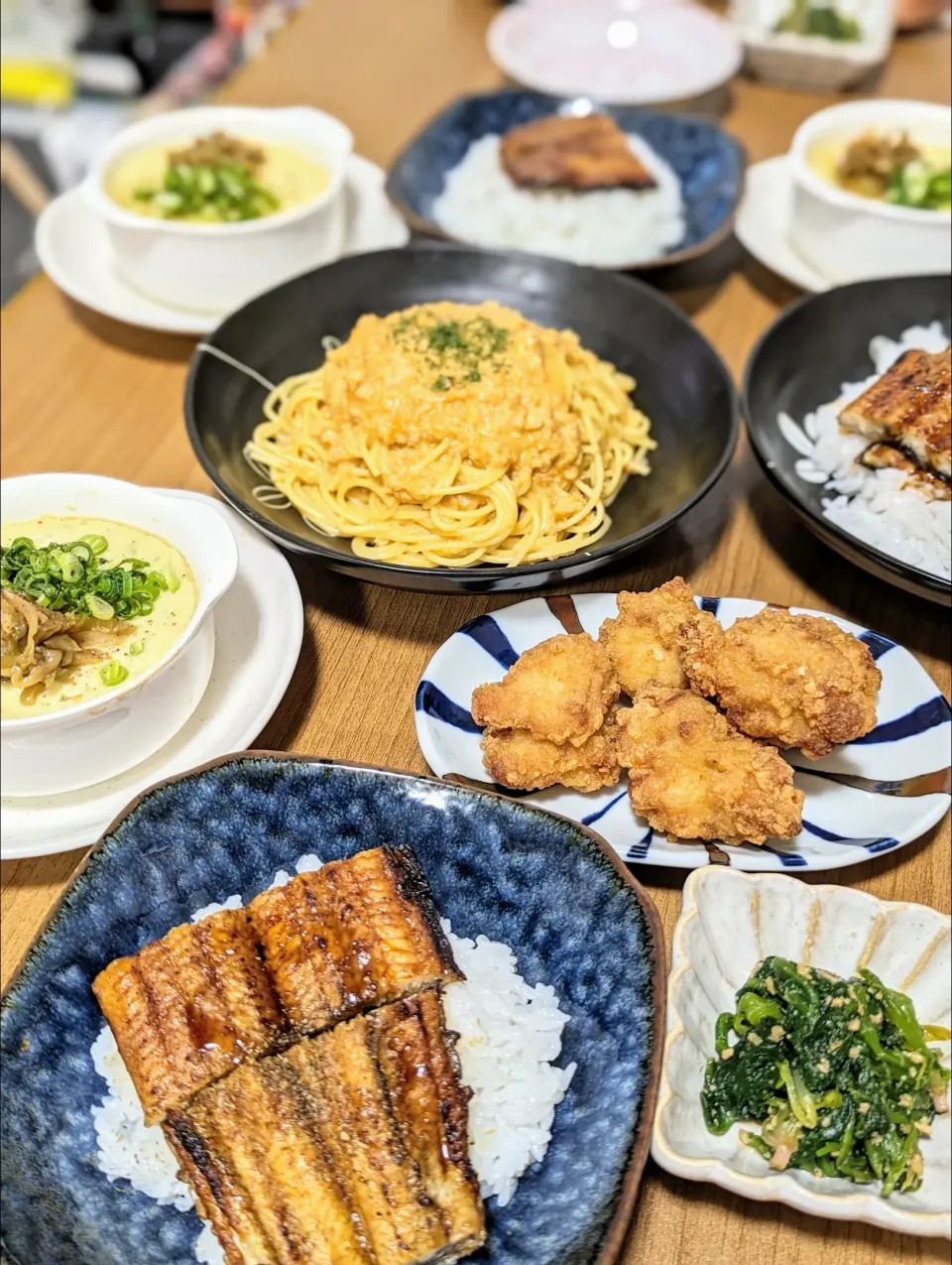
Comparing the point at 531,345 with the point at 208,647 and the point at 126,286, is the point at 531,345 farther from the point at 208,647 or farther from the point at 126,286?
the point at 126,286

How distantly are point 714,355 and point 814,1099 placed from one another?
5.58 feet

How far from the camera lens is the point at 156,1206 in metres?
1.47

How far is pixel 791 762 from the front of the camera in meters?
1.97

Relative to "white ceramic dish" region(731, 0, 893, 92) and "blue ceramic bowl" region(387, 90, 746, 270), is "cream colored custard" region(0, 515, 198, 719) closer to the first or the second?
"blue ceramic bowl" region(387, 90, 746, 270)

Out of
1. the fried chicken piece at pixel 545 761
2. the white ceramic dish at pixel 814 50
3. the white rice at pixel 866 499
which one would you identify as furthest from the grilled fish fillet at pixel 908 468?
the white ceramic dish at pixel 814 50

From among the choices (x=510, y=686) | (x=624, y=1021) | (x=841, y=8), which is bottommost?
(x=624, y=1021)

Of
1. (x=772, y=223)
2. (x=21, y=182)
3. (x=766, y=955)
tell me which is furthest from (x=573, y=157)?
(x=766, y=955)

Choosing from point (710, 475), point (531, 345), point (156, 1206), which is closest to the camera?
point (156, 1206)

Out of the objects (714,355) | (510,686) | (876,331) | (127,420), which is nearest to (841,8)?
(876,331)

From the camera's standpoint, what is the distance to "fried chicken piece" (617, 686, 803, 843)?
5.72 ft

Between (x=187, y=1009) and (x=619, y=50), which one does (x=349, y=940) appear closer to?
(x=187, y=1009)

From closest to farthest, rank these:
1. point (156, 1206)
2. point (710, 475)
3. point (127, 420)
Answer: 1. point (156, 1206)
2. point (710, 475)
3. point (127, 420)

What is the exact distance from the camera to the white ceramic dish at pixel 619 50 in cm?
408

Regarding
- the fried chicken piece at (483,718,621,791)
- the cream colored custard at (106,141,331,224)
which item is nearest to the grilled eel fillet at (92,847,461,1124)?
the fried chicken piece at (483,718,621,791)
